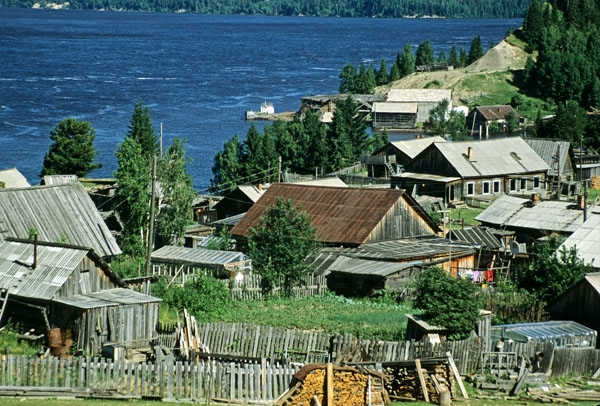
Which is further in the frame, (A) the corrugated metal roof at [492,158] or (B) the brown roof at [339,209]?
(A) the corrugated metal roof at [492,158]

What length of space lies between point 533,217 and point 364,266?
11769mm

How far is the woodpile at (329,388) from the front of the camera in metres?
21.1

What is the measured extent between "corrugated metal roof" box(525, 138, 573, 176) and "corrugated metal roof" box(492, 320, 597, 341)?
129 feet

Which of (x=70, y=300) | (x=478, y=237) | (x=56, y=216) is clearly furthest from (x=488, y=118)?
(x=70, y=300)

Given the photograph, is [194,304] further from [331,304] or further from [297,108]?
[297,108]

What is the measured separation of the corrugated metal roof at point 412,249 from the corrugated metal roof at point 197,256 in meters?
4.28

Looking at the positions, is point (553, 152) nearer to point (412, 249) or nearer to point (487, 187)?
point (487, 187)

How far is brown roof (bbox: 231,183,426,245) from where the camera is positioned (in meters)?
42.8

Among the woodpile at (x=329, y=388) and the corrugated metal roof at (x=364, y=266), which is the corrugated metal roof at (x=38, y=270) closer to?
the woodpile at (x=329, y=388)

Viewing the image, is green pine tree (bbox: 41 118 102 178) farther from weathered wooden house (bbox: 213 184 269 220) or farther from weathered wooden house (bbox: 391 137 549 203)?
weathered wooden house (bbox: 391 137 549 203)

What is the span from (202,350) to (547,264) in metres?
13.1

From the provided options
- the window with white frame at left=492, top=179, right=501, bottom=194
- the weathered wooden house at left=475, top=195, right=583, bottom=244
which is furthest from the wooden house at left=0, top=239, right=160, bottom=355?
the window with white frame at left=492, top=179, right=501, bottom=194

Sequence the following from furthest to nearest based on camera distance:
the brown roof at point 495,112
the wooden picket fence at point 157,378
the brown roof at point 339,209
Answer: the brown roof at point 495,112 → the brown roof at point 339,209 → the wooden picket fence at point 157,378

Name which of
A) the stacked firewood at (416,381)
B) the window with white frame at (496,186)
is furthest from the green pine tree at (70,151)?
the stacked firewood at (416,381)
